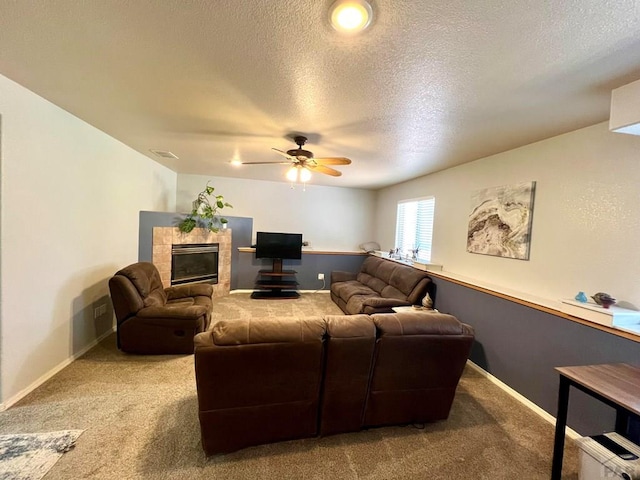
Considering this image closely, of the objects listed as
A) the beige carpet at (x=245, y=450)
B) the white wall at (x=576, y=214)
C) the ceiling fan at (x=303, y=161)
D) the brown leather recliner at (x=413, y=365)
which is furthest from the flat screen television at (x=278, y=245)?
the brown leather recliner at (x=413, y=365)

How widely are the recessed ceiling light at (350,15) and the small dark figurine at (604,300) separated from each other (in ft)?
7.95

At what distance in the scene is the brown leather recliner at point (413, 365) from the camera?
1.80 meters

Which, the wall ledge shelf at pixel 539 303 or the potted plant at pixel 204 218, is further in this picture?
the potted plant at pixel 204 218

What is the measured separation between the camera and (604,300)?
1900mm

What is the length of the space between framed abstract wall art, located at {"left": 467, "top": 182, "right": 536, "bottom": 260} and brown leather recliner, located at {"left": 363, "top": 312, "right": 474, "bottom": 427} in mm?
1454

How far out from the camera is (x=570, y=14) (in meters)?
1.11

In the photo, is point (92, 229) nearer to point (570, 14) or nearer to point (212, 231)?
point (212, 231)

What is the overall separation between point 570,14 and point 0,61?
3.15 meters

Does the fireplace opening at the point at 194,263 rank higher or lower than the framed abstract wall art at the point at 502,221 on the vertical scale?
lower

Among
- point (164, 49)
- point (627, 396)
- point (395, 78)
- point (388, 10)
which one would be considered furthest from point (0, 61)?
point (627, 396)

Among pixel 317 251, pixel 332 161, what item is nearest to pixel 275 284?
pixel 317 251

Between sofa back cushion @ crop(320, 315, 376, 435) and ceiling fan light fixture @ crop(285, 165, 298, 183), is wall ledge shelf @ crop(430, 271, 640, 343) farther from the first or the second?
ceiling fan light fixture @ crop(285, 165, 298, 183)

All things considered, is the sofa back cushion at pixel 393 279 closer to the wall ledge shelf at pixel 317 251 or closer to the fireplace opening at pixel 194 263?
the wall ledge shelf at pixel 317 251

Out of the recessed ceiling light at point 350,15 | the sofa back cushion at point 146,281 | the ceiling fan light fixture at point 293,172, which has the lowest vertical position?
the sofa back cushion at point 146,281
